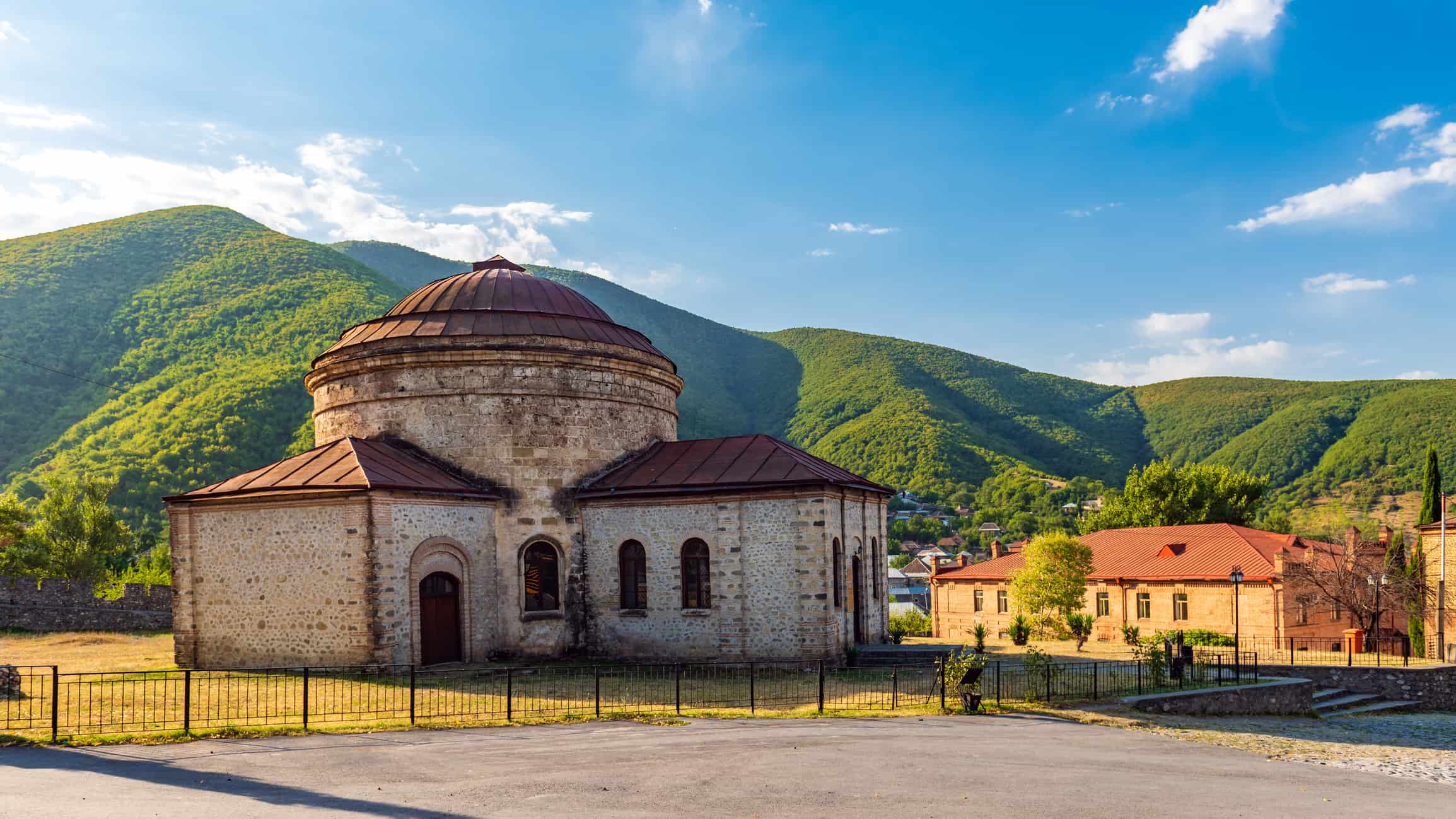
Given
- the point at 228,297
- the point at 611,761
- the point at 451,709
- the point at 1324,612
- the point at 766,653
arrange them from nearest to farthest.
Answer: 1. the point at 611,761
2. the point at 451,709
3. the point at 766,653
4. the point at 1324,612
5. the point at 228,297

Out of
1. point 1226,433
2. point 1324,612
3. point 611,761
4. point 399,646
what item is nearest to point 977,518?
point 1226,433

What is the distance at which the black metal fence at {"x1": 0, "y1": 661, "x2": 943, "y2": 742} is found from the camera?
14.9m

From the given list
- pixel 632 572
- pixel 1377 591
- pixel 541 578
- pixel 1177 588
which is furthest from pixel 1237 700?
pixel 1377 591

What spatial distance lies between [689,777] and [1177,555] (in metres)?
35.1

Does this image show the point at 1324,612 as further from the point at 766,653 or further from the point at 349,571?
the point at 349,571

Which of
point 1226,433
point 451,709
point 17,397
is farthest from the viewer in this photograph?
point 1226,433

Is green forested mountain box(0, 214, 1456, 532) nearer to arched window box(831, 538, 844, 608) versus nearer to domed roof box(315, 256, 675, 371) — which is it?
domed roof box(315, 256, 675, 371)

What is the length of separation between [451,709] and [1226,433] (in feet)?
341

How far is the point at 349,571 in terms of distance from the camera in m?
20.6

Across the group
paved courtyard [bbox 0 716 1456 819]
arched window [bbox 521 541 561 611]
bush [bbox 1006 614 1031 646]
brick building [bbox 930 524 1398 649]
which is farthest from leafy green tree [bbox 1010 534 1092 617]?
paved courtyard [bbox 0 716 1456 819]

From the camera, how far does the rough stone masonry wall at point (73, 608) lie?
30.9 m

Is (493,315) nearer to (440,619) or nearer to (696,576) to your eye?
(440,619)

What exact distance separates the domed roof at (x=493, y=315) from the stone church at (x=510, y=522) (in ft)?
0.29

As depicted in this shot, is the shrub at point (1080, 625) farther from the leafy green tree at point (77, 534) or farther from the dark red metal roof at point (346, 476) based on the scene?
the leafy green tree at point (77, 534)
